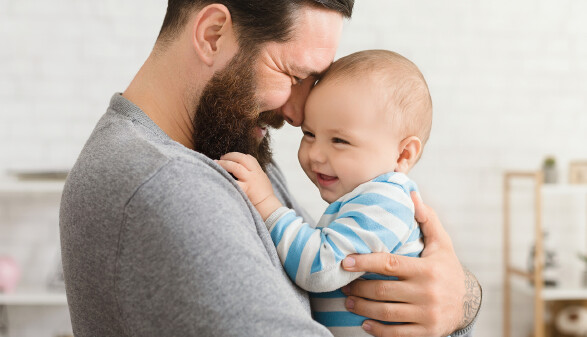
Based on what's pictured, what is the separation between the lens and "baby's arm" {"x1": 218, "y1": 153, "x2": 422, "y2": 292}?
3.76 feet

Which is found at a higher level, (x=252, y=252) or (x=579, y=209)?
(x=252, y=252)

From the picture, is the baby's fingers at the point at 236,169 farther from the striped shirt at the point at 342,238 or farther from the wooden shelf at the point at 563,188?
the wooden shelf at the point at 563,188

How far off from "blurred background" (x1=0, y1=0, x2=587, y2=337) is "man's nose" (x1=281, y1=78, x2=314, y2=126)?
2.23 m

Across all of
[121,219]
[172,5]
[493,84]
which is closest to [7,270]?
[172,5]

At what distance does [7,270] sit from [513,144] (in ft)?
10.2

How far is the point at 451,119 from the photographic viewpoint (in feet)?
12.6

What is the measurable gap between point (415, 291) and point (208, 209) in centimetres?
54

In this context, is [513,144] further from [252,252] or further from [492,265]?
[252,252]

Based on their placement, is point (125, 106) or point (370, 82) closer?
point (125, 106)

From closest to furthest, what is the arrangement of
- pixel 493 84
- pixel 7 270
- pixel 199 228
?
pixel 199 228
pixel 7 270
pixel 493 84

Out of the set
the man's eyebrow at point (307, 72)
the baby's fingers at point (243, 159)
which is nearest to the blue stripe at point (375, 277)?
the baby's fingers at point (243, 159)

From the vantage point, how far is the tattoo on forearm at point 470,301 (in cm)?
137

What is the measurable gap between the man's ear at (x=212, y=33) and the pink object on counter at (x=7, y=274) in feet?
8.55

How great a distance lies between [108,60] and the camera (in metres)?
3.58
